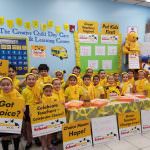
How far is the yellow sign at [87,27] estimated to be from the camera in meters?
4.96

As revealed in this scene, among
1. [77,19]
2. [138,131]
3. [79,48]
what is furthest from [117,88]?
[77,19]

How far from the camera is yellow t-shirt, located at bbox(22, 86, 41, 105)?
292cm

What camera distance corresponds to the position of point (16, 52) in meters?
4.40

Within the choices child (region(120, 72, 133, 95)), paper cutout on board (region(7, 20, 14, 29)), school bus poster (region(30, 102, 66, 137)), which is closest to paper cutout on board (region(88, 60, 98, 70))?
→ child (region(120, 72, 133, 95))

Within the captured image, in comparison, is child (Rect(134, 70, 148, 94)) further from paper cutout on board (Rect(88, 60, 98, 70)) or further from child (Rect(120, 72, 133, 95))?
paper cutout on board (Rect(88, 60, 98, 70))

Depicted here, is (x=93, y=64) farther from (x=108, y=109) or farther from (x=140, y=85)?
(x=108, y=109)

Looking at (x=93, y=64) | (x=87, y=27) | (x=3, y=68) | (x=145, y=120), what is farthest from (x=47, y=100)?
(x=87, y=27)

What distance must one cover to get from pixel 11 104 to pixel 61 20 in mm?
2777

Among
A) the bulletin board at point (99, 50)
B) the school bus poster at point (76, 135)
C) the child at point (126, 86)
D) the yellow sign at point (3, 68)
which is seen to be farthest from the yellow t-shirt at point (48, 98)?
the bulletin board at point (99, 50)

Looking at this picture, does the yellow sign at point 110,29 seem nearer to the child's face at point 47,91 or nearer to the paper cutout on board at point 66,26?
the paper cutout on board at point 66,26

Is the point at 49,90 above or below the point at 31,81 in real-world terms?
below

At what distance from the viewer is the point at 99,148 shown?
2.85 metres

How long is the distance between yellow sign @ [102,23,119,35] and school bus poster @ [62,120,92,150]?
301 centimetres

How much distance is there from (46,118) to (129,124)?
4.12ft
